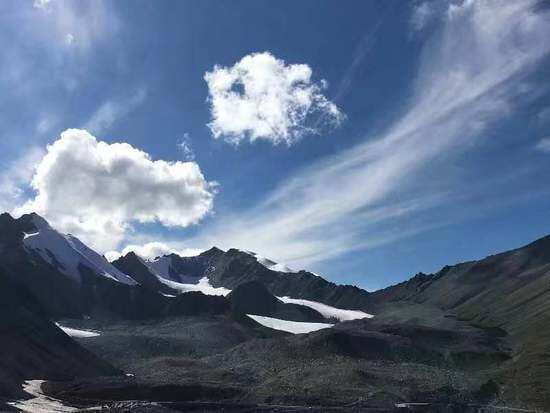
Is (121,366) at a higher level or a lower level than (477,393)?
higher

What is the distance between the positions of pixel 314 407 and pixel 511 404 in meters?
34.7

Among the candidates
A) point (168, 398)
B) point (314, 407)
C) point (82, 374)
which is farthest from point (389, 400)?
point (82, 374)

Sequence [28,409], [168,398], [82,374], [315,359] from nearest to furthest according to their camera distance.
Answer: [28,409], [168,398], [82,374], [315,359]

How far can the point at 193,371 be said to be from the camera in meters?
162

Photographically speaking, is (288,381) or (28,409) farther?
(288,381)

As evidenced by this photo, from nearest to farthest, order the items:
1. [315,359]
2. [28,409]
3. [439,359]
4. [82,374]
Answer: [28,409] < [82,374] < [315,359] < [439,359]

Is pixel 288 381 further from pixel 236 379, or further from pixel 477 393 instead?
pixel 477 393

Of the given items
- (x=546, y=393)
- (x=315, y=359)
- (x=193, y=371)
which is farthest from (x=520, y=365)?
(x=193, y=371)

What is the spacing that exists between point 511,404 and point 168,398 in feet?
200

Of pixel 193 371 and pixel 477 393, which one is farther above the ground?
pixel 193 371

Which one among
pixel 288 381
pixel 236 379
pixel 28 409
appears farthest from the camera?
pixel 236 379

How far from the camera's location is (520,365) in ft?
520

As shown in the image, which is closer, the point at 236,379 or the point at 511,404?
the point at 511,404

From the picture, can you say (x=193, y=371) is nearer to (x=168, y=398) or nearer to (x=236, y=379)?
(x=236, y=379)
